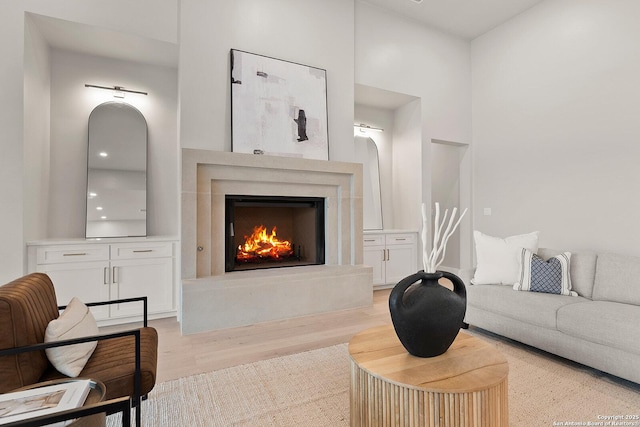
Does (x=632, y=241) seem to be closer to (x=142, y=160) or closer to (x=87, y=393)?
(x=87, y=393)

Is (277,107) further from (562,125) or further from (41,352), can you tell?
(562,125)

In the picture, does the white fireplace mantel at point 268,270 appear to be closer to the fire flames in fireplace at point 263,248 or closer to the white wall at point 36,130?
the fire flames in fireplace at point 263,248

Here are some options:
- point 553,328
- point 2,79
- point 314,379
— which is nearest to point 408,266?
point 553,328

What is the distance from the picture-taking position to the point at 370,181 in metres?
5.06

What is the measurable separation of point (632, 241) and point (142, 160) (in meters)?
5.53

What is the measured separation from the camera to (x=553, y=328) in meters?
2.36

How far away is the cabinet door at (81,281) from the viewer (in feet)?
9.66

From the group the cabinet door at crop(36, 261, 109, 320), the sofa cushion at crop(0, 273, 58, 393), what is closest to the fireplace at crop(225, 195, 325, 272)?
the cabinet door at crop(36, 261, 109, 320)

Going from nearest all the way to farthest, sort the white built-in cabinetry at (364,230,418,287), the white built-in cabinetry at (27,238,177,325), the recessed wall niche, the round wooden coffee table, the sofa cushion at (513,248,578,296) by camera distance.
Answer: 1. the round wooden coffee table
2. the sofa cushion at (513,248,578,296)
3. the white built-in cabinetry at (27,238,177,325)
4. the recessed wall niche
5. the white built-in cabinetry at (364,230,418,287)

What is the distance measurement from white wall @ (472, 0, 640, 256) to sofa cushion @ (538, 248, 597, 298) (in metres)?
1.25

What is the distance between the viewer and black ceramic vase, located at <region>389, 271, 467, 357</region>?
1457 millimetres

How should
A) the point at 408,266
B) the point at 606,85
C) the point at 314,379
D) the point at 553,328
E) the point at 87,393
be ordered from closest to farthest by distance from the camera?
1. the point at 87,393
2. the point at 314,379
3. the point at 553,328
4. the point at 606,85
5. the point at 408,266

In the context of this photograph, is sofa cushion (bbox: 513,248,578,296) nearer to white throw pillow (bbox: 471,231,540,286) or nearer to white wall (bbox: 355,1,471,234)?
white throw pillow (bbox: 471,231,540,286)

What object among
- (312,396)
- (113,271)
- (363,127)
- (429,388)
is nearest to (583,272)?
(429,388)
